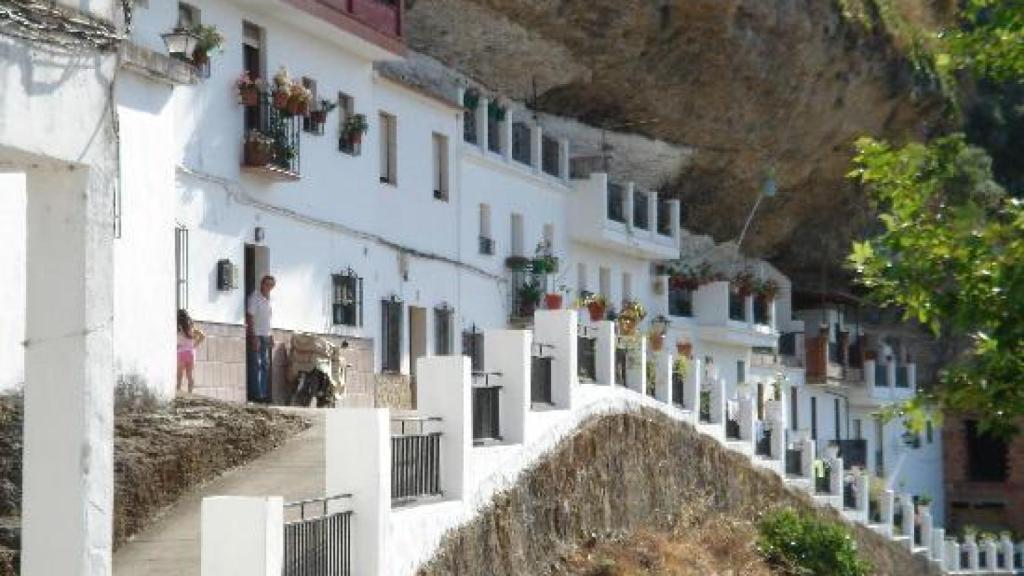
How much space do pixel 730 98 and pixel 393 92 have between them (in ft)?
43.1

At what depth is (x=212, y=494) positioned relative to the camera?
16.3 meters

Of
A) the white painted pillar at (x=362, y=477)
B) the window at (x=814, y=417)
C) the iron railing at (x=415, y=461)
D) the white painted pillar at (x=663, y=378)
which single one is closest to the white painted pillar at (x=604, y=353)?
the white painted pillar at (x=663, y=378)

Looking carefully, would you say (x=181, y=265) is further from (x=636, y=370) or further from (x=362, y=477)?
(x=362, y=477)

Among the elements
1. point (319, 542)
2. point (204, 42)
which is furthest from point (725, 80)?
point (319, 542)

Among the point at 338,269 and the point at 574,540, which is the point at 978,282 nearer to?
the point at 574,540

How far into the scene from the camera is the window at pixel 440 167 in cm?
3125

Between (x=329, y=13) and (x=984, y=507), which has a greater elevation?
(x=329, y=13)

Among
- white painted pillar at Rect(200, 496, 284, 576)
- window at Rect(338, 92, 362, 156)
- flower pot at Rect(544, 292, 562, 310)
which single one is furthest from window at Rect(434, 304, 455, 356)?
white painted pillar at Rect(200, 496, 284, 576)

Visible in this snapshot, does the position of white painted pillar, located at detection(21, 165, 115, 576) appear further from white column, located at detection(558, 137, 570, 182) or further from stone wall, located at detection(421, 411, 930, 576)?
white column, located at detection(558, 137, 570, 182)

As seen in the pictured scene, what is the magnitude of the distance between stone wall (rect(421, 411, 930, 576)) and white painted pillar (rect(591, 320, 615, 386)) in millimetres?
532

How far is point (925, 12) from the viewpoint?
46.2m

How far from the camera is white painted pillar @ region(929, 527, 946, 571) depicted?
1543 inches

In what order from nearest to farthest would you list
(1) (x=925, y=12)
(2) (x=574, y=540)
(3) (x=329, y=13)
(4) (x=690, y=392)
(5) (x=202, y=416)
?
(5) (x=202, y=416) → (2) (x=574, y=540) → (3) (x=329, y=13) → (4) (x=690, y=392) → (1) (x=925, y=12)

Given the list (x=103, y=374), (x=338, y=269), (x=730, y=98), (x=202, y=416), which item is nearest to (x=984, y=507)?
(x=730, y=98)
